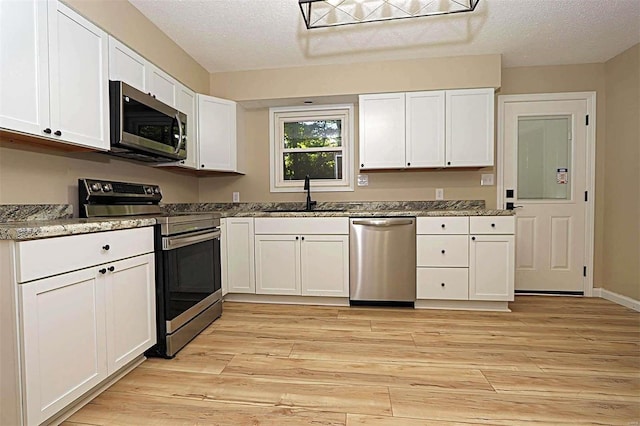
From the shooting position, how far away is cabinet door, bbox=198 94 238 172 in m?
3.28

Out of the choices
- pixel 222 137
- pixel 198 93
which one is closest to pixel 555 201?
pixel 222 137

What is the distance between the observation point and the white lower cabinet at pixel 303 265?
122 inches

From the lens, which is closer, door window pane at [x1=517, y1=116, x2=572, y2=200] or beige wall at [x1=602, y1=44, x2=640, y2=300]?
beige wall at [x1=602, y1=44, x2=640, y2=300]

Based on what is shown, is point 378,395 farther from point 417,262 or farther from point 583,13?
point 583,13

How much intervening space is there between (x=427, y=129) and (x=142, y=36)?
2.56 m

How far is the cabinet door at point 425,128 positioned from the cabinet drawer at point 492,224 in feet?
2.13

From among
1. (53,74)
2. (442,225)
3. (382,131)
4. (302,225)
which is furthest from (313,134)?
(53,74)

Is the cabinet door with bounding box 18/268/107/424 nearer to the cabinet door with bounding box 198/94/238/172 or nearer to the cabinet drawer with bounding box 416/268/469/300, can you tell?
the cabinet door with bounding box 198/94/238/172

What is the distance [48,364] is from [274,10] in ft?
8.34

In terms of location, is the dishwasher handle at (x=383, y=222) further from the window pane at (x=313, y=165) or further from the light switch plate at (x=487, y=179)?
the light switch plate at (x=487, y=179)

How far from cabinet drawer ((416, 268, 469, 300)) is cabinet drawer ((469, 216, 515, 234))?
0.38m

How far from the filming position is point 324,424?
1436 millimetres

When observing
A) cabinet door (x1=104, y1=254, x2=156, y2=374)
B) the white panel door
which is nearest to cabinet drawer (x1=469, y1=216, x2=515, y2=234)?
the white panel door

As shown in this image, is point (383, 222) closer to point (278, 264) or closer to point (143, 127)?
point (278, 264)
